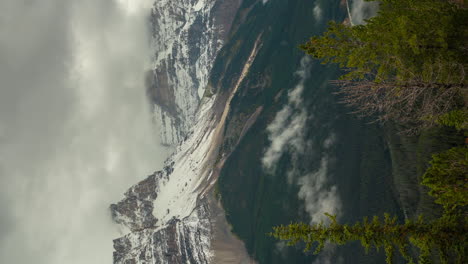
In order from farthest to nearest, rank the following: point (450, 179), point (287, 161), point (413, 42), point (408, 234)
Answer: point (287, 161) < point (413, 42) < point (408, 234) < point (450, 179)

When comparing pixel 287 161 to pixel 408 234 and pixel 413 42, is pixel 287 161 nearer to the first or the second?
pixel 413 42

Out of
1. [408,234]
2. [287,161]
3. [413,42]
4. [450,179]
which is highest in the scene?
[287,161]

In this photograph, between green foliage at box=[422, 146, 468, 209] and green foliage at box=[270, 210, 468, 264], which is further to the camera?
green foliage at box=[270, 210, 468, 264]

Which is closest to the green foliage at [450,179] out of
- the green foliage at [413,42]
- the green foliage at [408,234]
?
the green foliage at [408,234]

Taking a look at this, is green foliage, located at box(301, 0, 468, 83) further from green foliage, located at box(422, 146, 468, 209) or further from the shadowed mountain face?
the shadowed mountain face

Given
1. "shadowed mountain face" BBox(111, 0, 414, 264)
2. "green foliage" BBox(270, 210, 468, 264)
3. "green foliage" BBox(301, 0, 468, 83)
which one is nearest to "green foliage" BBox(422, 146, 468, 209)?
"green foliage" BBox(270, 210, 468, 264)

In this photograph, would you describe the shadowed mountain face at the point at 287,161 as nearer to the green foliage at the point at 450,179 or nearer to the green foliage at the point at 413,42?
the green foliage at the point at 413,42

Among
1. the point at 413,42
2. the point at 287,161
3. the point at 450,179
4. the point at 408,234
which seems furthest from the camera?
the point at 287,161

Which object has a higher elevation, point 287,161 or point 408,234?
point 287,161

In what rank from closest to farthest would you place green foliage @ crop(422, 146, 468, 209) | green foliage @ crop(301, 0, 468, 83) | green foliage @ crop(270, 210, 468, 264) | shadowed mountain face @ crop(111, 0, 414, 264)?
green foliage @ crop(422, 146, 468, 209)
green foliage @ crop(270, 210, 468, 264)
green foliage @ crop(301, 0, 468, 83)
shadowed mountain face @ crop(111, 0, 414, 264)

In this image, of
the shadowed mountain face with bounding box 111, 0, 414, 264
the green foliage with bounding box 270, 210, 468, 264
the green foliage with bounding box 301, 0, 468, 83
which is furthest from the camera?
the shadowed mountain face with bounding box 111, 0, 414, 264

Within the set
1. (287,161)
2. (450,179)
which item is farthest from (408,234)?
(287,161)
